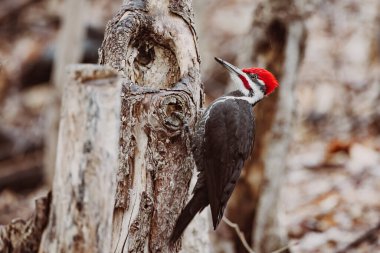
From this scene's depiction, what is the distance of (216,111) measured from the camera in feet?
12.1

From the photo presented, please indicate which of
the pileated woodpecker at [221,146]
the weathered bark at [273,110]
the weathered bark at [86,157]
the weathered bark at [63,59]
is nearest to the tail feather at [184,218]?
the pileated woodpecker at [221,146]

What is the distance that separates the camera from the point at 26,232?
8.36 feet

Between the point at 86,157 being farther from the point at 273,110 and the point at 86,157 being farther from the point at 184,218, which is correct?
the point at 273,110

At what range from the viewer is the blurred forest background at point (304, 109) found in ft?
20.4

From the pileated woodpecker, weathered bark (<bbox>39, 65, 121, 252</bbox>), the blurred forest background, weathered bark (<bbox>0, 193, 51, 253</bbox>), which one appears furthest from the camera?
the blurred forest background

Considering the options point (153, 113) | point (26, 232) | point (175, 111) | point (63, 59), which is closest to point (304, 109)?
point (63, 59)

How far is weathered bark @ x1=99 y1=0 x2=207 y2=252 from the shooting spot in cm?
285

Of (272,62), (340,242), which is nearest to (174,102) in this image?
(272,62)

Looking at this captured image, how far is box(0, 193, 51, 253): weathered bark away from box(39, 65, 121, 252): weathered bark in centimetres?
20

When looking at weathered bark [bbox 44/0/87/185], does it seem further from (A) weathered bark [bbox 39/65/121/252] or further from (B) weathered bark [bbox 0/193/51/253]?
(A) weathered bark [bbox 39/65/121/252]

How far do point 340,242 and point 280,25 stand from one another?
2137 millimetres

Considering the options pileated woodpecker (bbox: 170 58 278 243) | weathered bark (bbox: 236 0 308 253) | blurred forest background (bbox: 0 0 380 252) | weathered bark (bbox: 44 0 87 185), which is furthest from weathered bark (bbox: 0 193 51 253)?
weathered bark (bbox: 44 0 87 185)

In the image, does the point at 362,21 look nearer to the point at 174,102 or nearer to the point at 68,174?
the point at 174,102

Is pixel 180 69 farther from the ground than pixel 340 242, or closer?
farther from the ground
